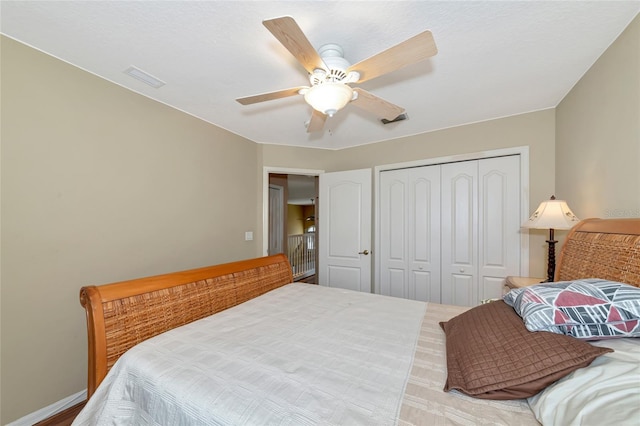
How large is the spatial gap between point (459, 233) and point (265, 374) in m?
2.69

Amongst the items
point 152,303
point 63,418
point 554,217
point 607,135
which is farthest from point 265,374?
point 607,135

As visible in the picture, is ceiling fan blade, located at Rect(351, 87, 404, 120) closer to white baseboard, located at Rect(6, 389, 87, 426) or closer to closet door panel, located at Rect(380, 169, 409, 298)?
closet door panel, located at Rect(380, 169, 409, 298)

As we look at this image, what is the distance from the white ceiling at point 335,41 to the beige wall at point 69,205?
24cm

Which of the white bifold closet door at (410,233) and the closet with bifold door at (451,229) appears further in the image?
the white bifold closet door at (410,233)

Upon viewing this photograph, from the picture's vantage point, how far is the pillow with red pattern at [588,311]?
829 mm

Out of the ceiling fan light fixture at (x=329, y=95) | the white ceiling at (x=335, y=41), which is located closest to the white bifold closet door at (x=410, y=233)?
the white ceiling at (x=335, y=41)

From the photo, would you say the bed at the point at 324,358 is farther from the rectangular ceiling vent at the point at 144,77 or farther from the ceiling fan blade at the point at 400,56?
the rectangular ceiling vent at the point at 144,77

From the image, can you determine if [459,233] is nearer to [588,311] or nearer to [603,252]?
[603,252]

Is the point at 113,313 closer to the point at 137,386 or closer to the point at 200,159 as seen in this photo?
the point at 137,386

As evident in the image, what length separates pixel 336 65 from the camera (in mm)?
1424

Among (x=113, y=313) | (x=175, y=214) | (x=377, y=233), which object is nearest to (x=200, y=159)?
(x=175, y=214)

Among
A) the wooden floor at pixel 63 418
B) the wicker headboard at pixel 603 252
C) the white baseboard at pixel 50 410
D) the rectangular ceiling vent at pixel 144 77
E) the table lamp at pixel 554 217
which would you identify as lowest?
the wooden floor at pixel 63 418

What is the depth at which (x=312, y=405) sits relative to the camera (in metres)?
0.83

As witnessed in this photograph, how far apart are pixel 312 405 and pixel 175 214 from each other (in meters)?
2.33
